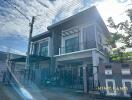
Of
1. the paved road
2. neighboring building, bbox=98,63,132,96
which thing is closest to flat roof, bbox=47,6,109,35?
neighboring building, bbox=98,63,132,96

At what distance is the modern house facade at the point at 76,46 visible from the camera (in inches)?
464

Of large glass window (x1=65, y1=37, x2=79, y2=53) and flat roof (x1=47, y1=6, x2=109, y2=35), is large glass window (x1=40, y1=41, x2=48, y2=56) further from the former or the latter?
flat roof (x1=47, y1=6, x2=109, y2=35)

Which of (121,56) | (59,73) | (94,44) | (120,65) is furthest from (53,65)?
(120,65)

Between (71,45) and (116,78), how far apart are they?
331 inches

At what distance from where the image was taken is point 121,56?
12500mm

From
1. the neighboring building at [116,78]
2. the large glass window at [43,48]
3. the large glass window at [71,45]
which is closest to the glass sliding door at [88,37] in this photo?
the large glass window at [71,45]

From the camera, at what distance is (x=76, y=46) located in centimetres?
1406

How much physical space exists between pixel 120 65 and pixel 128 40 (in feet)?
15.1

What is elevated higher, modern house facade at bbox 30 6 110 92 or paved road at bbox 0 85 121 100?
modern house facade at bbox 30 6 110 92

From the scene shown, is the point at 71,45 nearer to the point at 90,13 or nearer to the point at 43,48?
the point at 90,13

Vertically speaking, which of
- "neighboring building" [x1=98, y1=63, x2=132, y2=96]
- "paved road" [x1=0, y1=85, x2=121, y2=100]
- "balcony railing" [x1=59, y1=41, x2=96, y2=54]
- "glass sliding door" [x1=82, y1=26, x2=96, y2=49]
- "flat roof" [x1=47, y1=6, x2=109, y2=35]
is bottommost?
"paved road" [x1=0, y1=85, x2=121, y2=100]

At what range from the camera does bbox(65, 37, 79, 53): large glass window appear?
1416 centimetres

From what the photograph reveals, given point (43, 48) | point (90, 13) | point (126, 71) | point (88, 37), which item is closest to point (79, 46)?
point (88, 37)

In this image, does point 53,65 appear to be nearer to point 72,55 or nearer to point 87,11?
point 72,55
